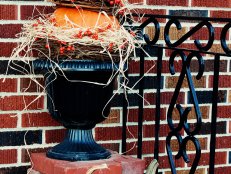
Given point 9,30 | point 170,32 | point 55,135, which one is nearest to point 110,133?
point 55,135

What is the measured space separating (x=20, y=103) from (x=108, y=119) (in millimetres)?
455

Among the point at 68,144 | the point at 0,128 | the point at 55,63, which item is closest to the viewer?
the point at 55,63

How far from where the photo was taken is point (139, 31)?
2.92 m

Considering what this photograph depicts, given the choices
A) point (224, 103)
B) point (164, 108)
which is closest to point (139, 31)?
point (164, 108)

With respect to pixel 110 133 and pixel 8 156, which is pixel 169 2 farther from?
pixel 8 156

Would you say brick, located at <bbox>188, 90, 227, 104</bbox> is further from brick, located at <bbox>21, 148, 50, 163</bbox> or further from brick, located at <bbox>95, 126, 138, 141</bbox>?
brick, located at <bbox>21, 148, 50, 163</bbox>

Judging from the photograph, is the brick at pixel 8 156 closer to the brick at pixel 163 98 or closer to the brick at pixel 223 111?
the brick at pixel 163 98

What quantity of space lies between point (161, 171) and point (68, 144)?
681 millimetres

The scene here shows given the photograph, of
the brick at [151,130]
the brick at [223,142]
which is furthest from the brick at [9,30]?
the brick at [223,142]

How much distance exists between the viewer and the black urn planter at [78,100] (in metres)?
2.46

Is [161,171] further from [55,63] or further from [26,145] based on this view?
[55,63]

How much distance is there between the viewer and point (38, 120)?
288cm

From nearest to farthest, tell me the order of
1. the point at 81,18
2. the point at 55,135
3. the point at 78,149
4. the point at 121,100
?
the point at 81,18 < the point at 78,149 < the point at 55,135 < the point at 121,100

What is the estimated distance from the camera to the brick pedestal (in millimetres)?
2455
